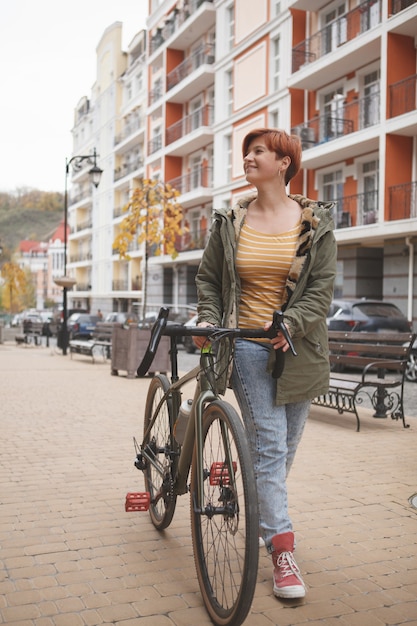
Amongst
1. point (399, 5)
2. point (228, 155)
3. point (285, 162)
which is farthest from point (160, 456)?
point (228, 155)

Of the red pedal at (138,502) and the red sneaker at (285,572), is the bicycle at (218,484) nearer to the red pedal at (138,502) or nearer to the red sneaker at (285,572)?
the red sneaker at (285,572)

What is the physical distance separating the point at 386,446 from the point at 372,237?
53.3 ft

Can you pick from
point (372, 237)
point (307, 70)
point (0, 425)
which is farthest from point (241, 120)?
point (0, 425)

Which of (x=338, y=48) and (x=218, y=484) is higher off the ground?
(x=338, y=48)

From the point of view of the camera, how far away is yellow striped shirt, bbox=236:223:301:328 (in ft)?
11.4

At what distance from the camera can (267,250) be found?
347cm

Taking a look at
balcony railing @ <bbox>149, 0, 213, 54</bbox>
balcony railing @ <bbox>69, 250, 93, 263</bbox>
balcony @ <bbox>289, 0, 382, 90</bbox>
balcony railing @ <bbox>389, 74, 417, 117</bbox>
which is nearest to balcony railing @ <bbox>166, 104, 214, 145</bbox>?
balcony railing @ <bbox>149, 0, 213, 54</bbox>

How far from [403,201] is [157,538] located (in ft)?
63.3

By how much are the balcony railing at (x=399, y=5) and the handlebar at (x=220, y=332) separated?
21158 millimetres

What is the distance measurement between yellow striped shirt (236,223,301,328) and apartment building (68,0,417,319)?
1814 cm

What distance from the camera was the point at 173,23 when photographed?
Result: 4009 cm

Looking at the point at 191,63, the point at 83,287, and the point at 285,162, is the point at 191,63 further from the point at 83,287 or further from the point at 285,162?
the point at 285,162

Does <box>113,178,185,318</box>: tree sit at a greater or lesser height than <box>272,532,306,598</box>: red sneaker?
greater

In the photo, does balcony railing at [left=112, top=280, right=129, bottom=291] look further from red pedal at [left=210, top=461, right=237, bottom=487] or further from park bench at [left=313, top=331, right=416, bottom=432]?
red pedal at [left=210, top=461, right=237, bottom=487]
